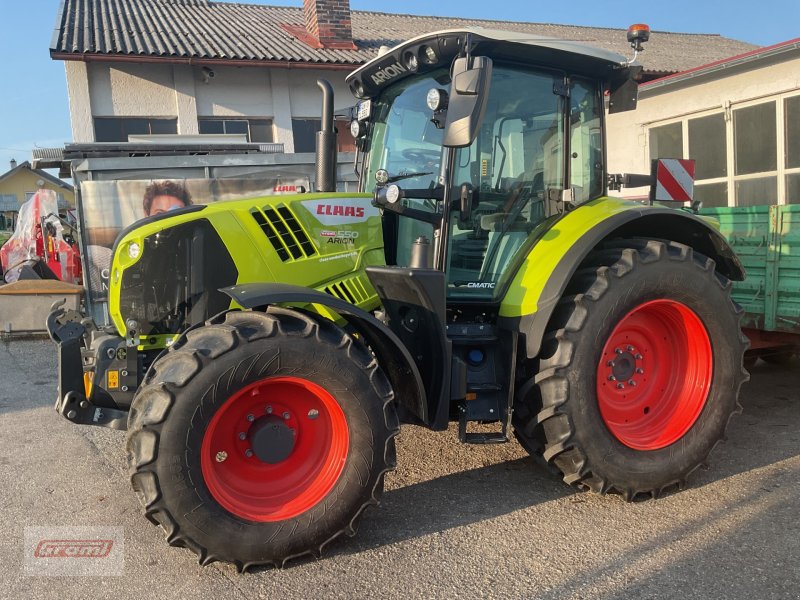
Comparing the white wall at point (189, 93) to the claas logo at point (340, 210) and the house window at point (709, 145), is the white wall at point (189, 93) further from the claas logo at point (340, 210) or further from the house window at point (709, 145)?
the claas logo at point (340, 210)

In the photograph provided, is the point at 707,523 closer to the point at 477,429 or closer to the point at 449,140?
the point at 477,429

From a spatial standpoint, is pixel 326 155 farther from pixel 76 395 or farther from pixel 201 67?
pixel 201 67

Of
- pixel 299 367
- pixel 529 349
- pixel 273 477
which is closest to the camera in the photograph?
pixel 299 367

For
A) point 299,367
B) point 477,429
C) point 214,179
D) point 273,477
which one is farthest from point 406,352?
point 214,179

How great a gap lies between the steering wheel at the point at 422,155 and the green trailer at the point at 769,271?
2.68 meters

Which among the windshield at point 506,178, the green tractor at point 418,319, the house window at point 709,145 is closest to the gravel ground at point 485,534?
the green tractor at point 418,319

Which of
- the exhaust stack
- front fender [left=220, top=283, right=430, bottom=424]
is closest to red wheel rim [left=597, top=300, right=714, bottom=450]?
front fender [left=220, top=283, right=430, bottom=424]

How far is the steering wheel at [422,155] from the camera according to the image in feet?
11.1

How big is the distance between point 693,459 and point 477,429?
135cm

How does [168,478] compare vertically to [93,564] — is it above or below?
above

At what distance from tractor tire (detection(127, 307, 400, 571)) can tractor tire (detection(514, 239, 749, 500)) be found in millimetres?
881

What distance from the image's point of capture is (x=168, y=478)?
102 inches

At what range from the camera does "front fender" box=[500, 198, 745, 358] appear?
322 centimetres

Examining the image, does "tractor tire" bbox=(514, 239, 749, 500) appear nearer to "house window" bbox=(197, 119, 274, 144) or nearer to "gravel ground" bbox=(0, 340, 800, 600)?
"gravel ground" bbox=(0, 340, 800, 600)
